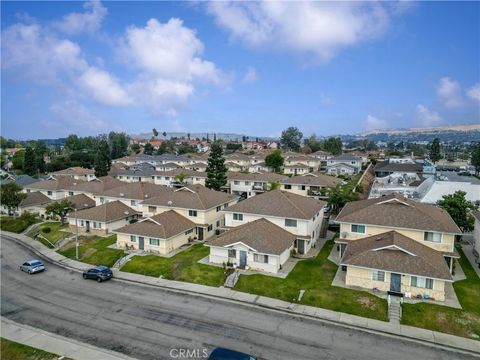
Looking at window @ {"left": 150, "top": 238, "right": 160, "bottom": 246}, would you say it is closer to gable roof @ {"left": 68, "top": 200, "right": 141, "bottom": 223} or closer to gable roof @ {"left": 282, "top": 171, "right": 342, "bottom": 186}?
Answer: gable roof @ {"left": 68, "top": 200, "right": 141, "bottom": 223}

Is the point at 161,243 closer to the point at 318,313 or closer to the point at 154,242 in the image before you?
the point at 154,242

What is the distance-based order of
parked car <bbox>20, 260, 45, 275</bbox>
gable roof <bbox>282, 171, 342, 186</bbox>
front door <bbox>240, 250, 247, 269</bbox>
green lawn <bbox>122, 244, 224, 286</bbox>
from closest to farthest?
green lawn <bbox>122, 244, 224, 286</bbox> → front door <bbox>240, 250, 247, 269</bbox> → parked car <bbox>20, 260, 45, 275</bbox> → gable roof <bbox>282, 171, 342, 186</bbox>

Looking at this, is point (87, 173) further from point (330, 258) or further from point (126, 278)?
point (330, 258)

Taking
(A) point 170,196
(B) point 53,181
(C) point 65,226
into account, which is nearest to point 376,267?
(A) point 170,196

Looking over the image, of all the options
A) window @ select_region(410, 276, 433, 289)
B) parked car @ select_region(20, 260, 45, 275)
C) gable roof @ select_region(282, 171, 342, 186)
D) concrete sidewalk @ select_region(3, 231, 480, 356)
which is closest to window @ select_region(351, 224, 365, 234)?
window @ select_region(410, 276, 433, 289)

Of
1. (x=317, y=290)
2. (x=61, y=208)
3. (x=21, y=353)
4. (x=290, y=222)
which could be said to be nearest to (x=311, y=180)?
(x=290, y=222)

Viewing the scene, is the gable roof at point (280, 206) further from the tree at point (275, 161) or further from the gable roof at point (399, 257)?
the tree at point (275, 161)

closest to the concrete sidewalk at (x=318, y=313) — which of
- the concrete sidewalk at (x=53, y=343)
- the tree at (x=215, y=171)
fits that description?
the concrete sidewalk at (x=53, y=343)
